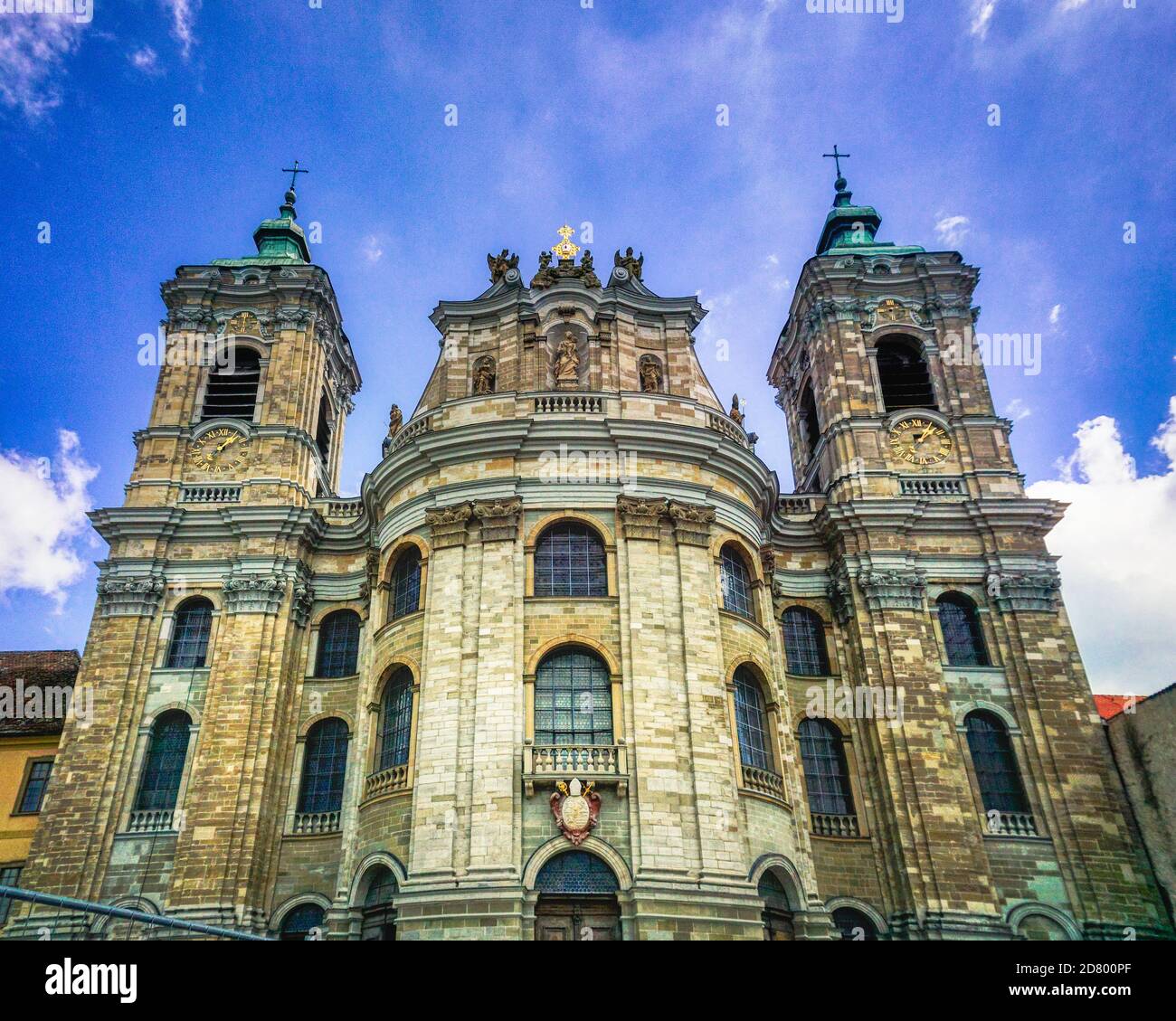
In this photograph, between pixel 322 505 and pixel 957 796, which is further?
pixel 322 505

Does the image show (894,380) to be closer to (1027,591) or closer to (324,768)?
(1027,591)

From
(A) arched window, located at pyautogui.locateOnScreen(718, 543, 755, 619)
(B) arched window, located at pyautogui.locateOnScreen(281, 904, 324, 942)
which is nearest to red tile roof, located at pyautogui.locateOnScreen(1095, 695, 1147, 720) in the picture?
(A) arched window, located at pyautogui.locateOnScreen(718, 543, 755, 619)

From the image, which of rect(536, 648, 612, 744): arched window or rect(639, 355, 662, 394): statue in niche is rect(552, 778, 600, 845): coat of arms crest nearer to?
rect(536, 648, 612, 744): arched window

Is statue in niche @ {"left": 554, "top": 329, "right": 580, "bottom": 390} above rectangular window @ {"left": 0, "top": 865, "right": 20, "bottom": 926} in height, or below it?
above

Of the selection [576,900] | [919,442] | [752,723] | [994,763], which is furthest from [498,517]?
[994,763]

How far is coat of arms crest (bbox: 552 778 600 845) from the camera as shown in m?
19.2

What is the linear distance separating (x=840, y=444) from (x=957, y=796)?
Answer: 10578mm

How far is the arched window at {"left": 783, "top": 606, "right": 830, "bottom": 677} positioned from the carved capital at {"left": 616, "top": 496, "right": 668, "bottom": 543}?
6.25 m

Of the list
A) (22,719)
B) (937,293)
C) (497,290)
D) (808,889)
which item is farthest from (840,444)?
(22,719)

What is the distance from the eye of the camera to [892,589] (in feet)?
84.6

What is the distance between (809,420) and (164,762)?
23.3 m

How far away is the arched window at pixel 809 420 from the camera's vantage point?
33719mm

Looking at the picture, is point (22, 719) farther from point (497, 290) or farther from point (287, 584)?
point (497, 290)

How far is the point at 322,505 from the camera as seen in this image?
29.0 meters
